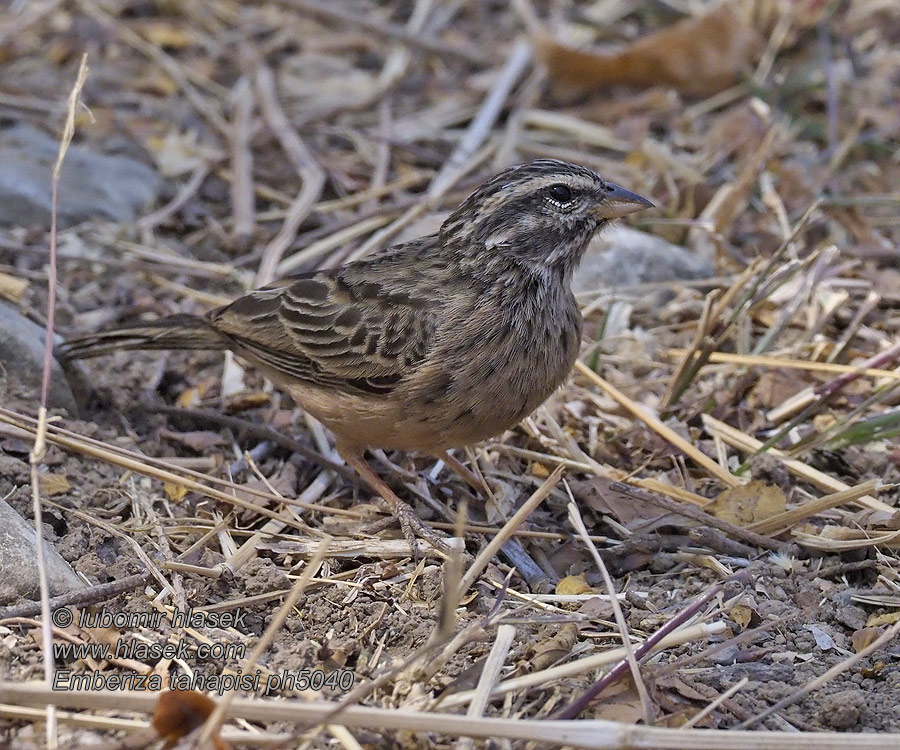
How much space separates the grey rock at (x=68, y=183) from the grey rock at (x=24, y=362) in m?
1.47

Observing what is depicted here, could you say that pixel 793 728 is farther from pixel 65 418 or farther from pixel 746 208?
pixel 746 208

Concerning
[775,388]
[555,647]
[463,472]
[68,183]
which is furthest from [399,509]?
[68,183]

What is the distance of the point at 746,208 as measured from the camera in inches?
302

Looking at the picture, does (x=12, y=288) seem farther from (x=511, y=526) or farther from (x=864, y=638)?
(x=864, y=638)

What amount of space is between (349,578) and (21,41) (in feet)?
20.5

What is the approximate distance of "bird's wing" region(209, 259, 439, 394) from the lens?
5.25 m

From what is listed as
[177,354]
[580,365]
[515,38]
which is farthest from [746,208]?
[177,354]

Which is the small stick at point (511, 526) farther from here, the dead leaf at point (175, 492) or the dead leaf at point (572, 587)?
the dead leaf at point (175, 492)

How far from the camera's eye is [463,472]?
222 inches

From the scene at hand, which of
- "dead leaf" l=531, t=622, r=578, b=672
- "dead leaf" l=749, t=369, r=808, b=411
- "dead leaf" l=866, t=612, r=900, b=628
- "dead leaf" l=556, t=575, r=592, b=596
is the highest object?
"dead leaf" l=749, t=369, r=808, b=411

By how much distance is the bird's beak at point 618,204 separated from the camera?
530 centimetres

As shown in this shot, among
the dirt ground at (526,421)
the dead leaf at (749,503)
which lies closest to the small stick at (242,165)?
the dirt ground at (526,421)

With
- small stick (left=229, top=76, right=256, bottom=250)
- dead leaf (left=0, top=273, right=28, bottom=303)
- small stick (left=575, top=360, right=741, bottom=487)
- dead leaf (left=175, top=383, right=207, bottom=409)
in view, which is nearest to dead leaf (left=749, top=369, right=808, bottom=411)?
small stick (left=575, top=360, right=741, bottom=487)

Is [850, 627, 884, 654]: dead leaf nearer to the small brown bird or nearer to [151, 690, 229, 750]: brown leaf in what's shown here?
the small brown bird
